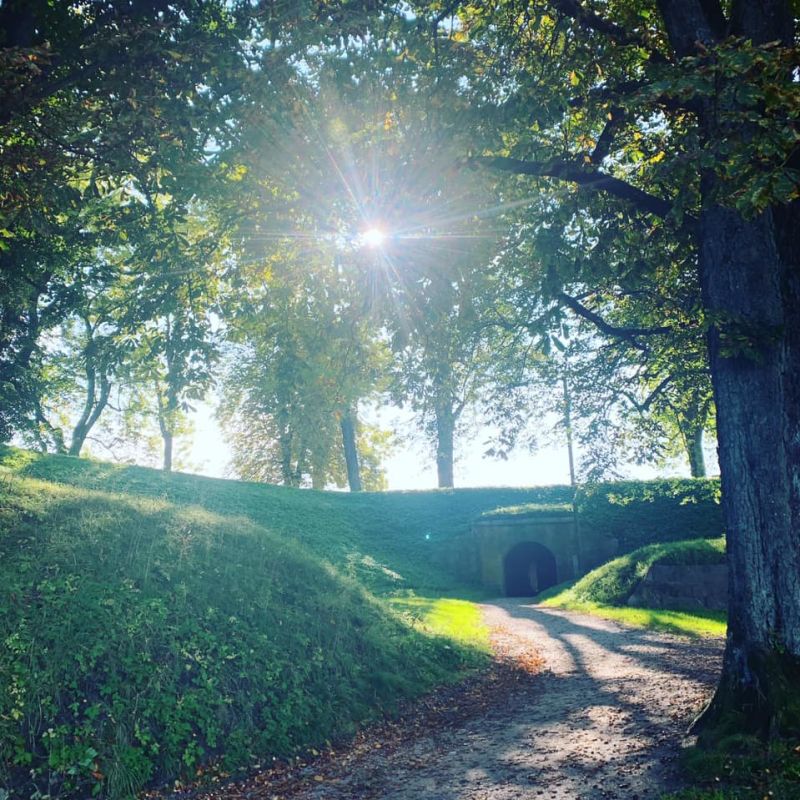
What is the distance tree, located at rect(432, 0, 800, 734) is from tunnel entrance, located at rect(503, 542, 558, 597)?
24984 mm

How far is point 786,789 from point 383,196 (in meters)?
8.66

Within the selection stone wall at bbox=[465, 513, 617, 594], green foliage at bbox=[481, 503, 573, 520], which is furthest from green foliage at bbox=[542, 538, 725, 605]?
green foliage at bbox=[481, 503, 573, 520]

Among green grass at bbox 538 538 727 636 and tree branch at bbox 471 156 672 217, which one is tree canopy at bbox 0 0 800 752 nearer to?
tree branch at bbox 471 156 672 217

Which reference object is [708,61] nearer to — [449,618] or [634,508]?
[449,618]

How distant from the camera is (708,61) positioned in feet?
20.2

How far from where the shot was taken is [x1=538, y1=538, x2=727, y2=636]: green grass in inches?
608

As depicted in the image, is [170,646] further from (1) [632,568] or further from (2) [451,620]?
(1) [632,568]

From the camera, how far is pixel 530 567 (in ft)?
104

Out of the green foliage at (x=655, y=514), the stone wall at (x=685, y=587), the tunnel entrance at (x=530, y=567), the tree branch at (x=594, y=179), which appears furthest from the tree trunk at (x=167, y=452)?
the tree branch at (x=594, y=179)

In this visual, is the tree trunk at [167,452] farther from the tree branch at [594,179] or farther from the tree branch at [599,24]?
the tree branch at [599,24]

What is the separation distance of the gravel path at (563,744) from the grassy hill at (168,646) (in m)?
1.26

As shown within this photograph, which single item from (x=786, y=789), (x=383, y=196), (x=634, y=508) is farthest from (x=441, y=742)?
(x=634, y=508)

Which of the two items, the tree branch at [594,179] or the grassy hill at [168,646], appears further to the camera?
the tree branch at [594,179]

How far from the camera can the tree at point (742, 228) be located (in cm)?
565
